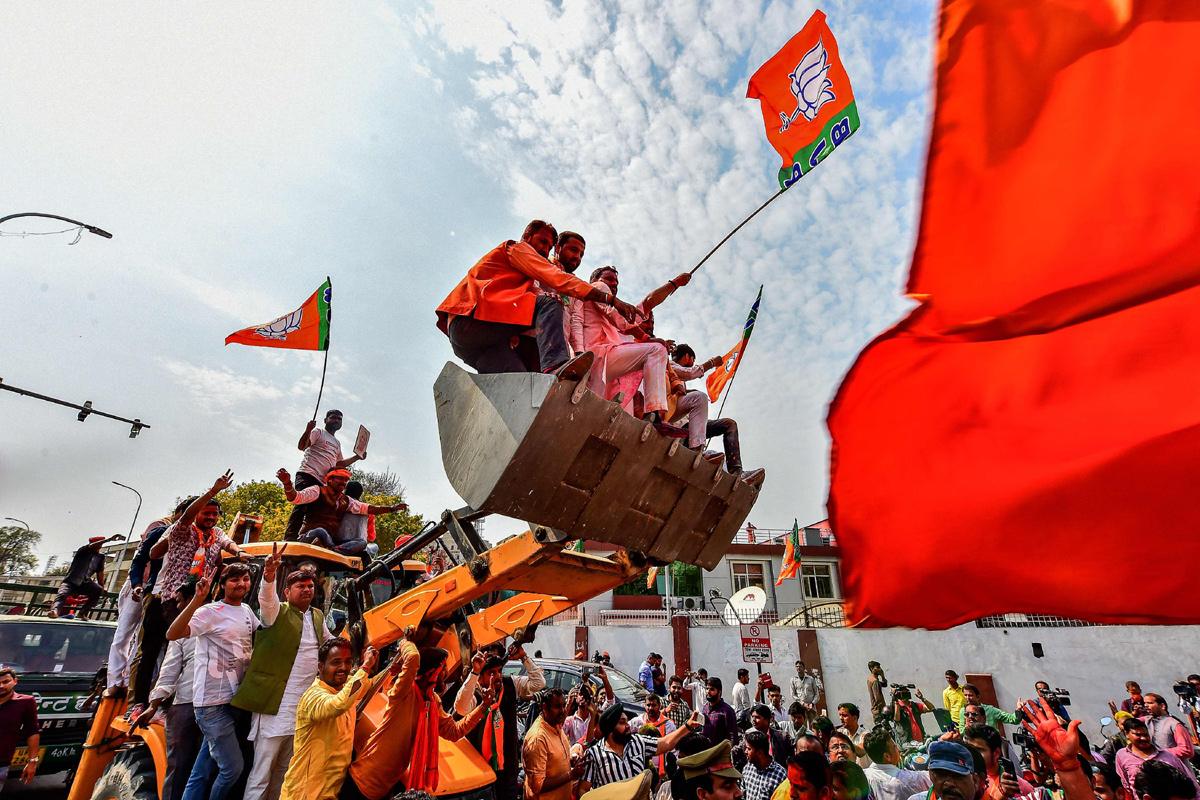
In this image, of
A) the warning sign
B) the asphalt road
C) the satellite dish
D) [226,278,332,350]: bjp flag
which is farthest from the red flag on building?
the asphalt road

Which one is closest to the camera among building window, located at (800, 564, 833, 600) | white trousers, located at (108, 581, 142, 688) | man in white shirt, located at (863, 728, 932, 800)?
man in white shirt, located at (863, 728, 932, 800)

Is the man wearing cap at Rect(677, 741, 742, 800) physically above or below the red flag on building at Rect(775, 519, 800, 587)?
below

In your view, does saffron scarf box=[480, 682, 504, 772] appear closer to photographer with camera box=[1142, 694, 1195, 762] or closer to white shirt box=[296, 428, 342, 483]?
white shirt box=[296, 428, 342, 483]

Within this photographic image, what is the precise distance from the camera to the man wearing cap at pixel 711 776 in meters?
4.05

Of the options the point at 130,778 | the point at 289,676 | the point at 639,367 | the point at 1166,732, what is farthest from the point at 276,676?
the point at 1166,732

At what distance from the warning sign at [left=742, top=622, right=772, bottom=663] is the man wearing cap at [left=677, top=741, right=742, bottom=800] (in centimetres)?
1746

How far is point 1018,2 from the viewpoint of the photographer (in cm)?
198

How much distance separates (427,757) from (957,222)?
4970 mm

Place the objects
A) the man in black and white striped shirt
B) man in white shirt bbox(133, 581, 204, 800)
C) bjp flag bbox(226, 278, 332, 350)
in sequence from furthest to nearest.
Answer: bjp flag bbox(226, 278, 332, 350)
the man in black and white striped shirt
man in white shirt bbox(133, 581, 204, 800)

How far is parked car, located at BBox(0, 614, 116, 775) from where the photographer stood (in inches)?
278

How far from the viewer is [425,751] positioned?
183 inches

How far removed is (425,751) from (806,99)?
19.2ft

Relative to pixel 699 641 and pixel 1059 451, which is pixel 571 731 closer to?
pixel 1059 451

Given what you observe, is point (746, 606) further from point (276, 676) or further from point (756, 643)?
point (276, 676)
